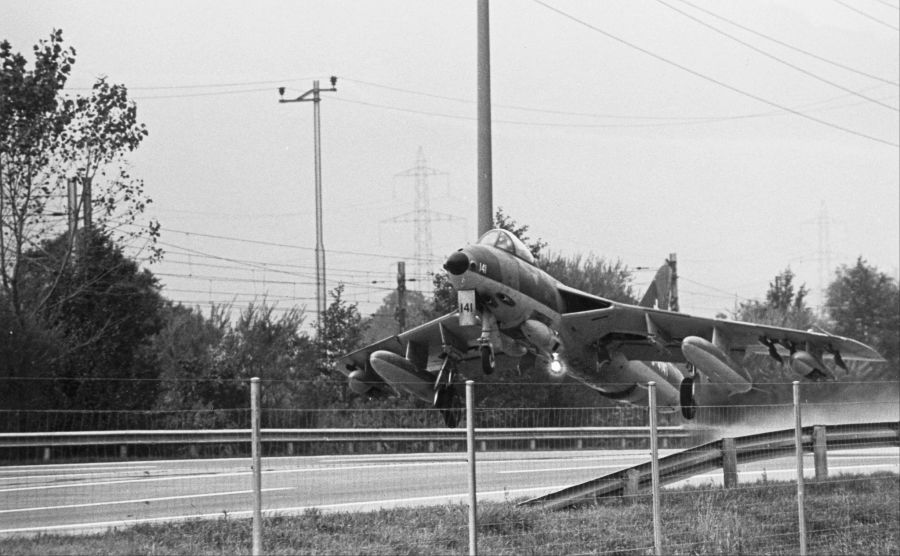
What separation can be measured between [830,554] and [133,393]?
20587mm

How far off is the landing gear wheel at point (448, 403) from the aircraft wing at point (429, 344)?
113 centimetres

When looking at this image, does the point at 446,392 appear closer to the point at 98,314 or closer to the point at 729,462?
the point at 729,462

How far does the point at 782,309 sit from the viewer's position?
254 ft

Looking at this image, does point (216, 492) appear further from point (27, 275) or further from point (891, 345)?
point (891, 345)

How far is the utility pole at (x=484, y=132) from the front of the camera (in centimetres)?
2442

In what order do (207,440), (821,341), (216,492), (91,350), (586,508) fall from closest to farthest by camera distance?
(207,440)
(216,492)
(586,508)
(821,341)
(91,350)

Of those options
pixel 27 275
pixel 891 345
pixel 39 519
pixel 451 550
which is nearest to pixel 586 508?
pixel 451 550

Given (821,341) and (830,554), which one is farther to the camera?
(821,341)

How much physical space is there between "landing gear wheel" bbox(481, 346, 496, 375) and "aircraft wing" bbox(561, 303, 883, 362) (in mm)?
2483

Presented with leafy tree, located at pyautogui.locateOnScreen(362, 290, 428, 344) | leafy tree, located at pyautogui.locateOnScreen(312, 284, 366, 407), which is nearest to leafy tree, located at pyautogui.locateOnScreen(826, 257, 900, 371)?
leafy tree, located at pyautogui.locateOnScreen(362, 290, 428, 344)

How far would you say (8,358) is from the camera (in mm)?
26734

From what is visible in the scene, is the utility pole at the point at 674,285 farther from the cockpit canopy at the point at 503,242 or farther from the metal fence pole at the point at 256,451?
the metal fence pole at the point at 256,451

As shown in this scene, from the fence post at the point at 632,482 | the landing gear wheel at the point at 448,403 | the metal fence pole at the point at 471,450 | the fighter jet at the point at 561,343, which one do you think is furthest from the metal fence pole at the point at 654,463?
the fighter jet at the point at 561,343

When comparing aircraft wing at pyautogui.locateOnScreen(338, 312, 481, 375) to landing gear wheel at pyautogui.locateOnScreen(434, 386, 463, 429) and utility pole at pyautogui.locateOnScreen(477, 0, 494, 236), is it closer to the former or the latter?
landing gear wheel at pyautogui.locateOnScreen(434, 386, 463, 429)
